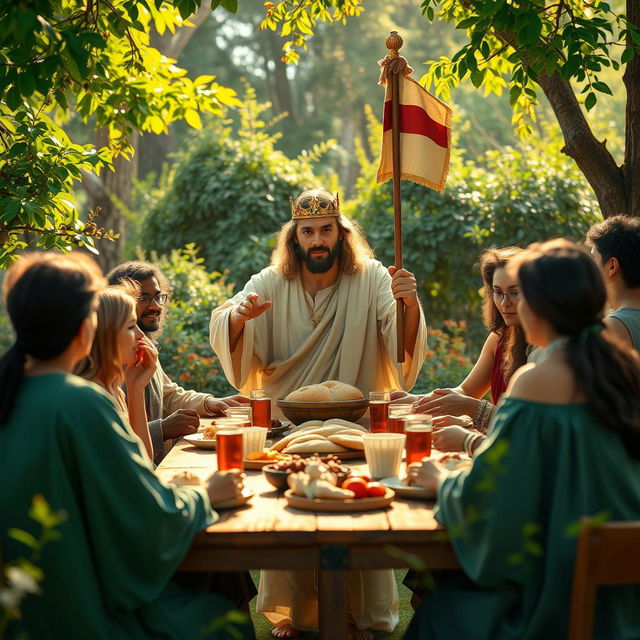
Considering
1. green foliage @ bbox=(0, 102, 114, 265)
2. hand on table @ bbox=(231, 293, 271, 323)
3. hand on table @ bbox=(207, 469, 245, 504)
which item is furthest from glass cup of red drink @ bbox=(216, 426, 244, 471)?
green foliage @ bbox=(0, 102, 114, 265)

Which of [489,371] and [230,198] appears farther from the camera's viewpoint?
[230,198]

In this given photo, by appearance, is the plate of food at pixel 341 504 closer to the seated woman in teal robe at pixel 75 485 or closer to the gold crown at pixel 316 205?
the seated woman in teal robe at pixel 75 485

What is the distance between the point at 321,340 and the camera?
5.09m

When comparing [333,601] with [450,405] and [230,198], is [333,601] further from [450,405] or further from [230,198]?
[230,198]

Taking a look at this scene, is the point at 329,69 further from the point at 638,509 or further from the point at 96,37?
the point at 638,509

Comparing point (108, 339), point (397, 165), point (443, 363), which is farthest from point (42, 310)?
point (443, 363)

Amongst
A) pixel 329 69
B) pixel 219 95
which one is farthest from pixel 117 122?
pixel 329 69

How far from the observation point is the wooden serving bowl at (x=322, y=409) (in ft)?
13.2

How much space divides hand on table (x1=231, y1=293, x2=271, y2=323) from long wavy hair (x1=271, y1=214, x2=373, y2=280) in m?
0.58

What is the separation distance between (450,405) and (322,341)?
3.90ft

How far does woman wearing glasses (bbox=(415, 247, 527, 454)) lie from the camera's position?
351 cm

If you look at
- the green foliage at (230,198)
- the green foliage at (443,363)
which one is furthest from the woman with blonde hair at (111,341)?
the green foliage at (230,198)

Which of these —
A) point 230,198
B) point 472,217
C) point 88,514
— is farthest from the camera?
point 230,198

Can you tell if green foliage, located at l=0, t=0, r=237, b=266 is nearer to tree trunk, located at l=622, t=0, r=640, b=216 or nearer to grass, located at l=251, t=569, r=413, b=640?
grass, located at l=251, t=569, r=413, b=640
